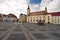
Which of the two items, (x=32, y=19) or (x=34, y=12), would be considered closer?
(x=32, y=19)

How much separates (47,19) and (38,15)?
21.0m

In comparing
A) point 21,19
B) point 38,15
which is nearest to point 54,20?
point 38,15

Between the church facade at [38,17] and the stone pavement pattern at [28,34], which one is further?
the church facade at [38,17]

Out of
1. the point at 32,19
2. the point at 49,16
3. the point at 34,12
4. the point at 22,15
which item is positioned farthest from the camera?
the point at 22,15

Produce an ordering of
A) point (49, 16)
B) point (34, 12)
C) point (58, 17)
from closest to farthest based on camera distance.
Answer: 1. point (58, 17)
2. point (49, 16)
3. point (34, 12)

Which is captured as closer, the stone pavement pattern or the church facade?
the stone pavement pattern

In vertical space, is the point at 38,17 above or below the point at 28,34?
above

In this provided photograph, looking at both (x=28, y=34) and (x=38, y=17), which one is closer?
(x=28, y=34)

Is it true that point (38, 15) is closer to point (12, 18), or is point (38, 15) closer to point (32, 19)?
point (32, 19)

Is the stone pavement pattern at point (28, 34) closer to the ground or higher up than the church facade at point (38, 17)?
closer to the ground

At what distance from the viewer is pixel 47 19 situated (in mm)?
119875

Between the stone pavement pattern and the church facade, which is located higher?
the church facade

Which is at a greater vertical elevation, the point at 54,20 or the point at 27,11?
the point at 27,11

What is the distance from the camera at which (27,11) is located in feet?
474
